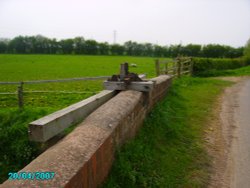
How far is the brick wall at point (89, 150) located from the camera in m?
1.98

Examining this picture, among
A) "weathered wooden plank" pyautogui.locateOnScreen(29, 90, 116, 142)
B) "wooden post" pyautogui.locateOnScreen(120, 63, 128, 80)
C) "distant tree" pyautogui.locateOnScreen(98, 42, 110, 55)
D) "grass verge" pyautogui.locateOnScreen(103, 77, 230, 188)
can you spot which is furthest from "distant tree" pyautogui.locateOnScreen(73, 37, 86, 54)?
"weathered wooden plank" pyautogui.locateOnScreen(29, 90, 116, 142)

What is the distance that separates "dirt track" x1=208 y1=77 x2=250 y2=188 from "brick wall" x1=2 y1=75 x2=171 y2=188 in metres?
1.64

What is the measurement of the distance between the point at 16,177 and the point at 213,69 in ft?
67.1

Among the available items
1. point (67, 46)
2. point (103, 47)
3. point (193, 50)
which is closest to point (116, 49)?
point (103, 47)

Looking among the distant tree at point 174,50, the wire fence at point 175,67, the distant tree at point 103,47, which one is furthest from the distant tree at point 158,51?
the wire fence at point 175,67

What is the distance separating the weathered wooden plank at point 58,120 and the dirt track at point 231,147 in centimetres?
226

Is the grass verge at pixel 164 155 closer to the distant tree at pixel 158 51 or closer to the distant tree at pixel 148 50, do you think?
the distant tree at pixel 158 51

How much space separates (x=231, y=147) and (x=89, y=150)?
363 centimetres

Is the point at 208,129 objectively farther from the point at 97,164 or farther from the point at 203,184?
the point at 97,164

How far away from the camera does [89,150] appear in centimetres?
242

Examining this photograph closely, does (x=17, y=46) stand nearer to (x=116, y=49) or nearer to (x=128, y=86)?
(x=116, y=49)

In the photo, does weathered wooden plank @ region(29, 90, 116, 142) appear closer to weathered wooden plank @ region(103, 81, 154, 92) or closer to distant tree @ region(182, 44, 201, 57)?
weathered wooden plank @ region(103, 81, 154, 92)

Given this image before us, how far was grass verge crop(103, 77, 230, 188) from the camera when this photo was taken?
3318 mm

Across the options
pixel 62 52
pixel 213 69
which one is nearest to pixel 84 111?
pixel 213 69
